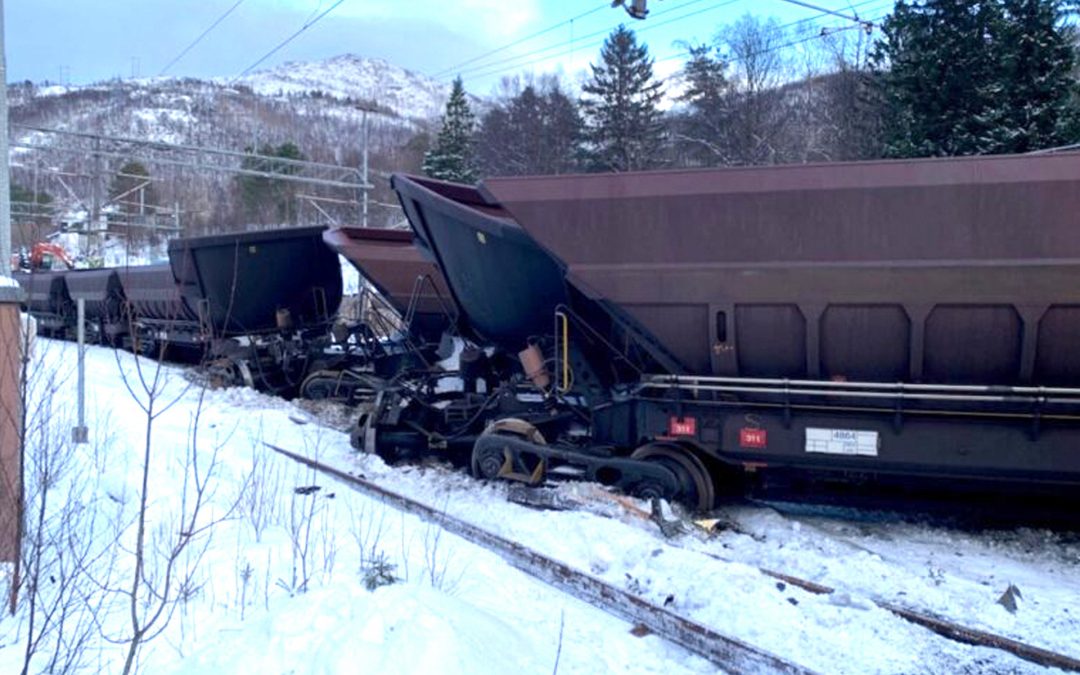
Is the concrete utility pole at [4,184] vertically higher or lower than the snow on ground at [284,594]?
higher

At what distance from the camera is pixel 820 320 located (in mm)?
7238

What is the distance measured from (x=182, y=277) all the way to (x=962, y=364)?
13604mm

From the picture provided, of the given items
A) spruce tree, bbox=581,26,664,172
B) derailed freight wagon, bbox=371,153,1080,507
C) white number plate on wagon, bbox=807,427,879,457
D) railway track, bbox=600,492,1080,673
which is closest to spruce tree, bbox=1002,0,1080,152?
derailed freight wagon, bbox=371,153,1080,507

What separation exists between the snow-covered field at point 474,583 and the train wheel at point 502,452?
0.19m

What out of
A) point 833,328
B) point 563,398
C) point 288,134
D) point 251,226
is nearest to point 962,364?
point 833,328

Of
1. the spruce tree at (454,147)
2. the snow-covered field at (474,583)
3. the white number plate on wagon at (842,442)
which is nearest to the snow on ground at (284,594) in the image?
the snow-covered field at (474,583)

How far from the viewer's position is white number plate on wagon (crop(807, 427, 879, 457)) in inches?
283

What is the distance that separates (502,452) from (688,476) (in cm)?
192

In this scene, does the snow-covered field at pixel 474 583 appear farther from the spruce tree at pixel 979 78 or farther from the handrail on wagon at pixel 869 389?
the spruce tree at pixel 979 78

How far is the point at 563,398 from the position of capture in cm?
902

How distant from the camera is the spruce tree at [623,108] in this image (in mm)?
50188

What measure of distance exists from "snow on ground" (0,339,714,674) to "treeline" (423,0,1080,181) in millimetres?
15060

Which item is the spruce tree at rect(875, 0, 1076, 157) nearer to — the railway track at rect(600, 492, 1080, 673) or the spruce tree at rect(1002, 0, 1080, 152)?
the spruce tree at rect(1002, 0, 1080, 152)

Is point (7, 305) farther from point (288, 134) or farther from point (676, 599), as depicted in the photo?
point (288, 134)
